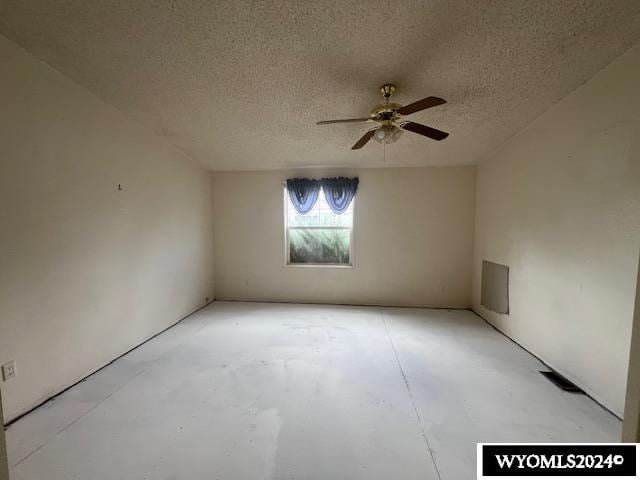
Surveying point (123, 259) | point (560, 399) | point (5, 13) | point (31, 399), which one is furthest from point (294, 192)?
point (560, 399)

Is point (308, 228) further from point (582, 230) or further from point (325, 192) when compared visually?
point (582, 230)

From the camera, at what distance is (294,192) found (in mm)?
4145

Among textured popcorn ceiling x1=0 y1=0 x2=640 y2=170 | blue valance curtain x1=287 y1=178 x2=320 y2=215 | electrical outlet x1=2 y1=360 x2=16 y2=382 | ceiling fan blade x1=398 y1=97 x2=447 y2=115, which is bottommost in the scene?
electrical outlet x1=2 y1=360 x2=16 y2=382

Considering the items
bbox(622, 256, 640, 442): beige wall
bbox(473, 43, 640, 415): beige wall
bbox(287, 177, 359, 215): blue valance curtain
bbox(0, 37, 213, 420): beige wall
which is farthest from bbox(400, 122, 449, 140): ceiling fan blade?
bbox(0, 37, 213, 420): beige wall

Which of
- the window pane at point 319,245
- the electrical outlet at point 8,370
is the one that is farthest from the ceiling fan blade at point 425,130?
the electrical outlet at point 8,370

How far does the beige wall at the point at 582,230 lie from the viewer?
1624mm

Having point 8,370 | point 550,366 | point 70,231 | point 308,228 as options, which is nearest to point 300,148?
point 308,228

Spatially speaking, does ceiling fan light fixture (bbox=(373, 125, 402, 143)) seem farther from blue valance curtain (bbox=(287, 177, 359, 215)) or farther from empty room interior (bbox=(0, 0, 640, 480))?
blue valance curtain (bbox=(287, 177, 359, 215))

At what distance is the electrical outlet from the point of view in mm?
1579

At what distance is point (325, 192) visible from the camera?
408 centimetres

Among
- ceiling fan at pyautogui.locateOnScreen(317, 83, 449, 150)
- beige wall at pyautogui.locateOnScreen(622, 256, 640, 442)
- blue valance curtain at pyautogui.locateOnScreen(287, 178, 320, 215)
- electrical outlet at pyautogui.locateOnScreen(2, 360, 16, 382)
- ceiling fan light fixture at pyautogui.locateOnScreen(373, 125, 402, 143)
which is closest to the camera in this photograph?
beige wall at pyautogui.locateOnScreen(622, 256, 640, 442)

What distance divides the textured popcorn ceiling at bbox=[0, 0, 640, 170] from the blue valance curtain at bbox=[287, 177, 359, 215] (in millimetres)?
1530

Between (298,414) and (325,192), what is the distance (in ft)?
10.2

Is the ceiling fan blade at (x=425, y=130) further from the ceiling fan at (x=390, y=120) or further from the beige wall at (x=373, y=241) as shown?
the beige wall at (x=373, y=241)
